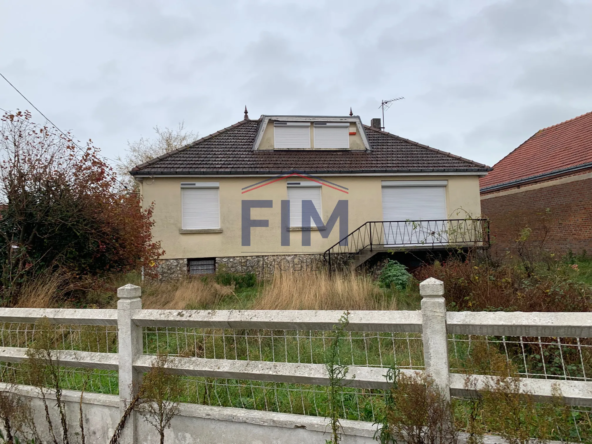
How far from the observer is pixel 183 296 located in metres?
8.34

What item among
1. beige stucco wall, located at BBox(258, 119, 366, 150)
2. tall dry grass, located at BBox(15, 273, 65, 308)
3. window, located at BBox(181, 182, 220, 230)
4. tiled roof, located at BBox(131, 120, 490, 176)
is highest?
beige stucco wall, located at BBox(258, 119, 366, 150)

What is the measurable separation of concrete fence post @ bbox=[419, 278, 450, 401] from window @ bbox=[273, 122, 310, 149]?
12.9 metres

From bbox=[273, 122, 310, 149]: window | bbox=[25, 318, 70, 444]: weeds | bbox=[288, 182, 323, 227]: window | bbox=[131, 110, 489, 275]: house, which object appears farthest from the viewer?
bbox=[273, 122, 310, 149]: window

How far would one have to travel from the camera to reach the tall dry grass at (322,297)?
6.85 m

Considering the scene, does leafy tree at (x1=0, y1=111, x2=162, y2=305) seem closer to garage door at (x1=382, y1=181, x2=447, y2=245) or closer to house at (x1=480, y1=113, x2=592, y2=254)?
garage door at (x1=382, y1=181, x2=447, y2=245)

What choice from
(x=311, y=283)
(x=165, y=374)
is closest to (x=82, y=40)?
(x=311, y=283)

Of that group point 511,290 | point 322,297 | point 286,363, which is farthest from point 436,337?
point 322,297

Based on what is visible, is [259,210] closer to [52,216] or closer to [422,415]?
[52,216]

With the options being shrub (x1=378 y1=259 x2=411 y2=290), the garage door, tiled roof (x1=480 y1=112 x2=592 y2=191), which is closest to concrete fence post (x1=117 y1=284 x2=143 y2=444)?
shrub (x1=378 y1=259 x2=411 y2=290)

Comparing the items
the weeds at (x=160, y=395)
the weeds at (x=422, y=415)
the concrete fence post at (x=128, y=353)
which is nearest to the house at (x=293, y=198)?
the concrete fence post at (x=128, y=353)

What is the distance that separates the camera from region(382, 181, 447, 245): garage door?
14094 mm

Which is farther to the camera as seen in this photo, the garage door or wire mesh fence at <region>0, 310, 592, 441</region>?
the garage door

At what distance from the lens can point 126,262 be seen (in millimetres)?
8562

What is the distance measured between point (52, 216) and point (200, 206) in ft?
21.1
